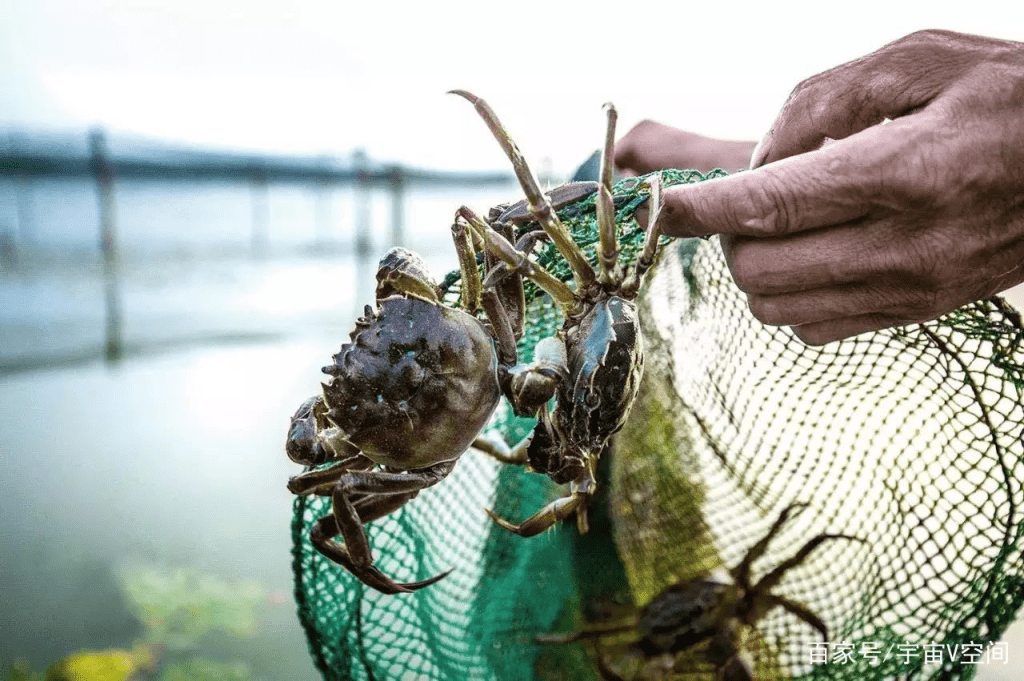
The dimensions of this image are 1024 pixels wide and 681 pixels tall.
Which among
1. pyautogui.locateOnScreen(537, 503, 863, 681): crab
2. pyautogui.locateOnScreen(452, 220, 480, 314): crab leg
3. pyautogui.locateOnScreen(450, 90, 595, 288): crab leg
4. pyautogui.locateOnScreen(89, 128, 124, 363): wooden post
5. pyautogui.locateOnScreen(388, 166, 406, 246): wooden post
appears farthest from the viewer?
pyautogui.locateOnScreen(388, 166, 406, 246): wooden post

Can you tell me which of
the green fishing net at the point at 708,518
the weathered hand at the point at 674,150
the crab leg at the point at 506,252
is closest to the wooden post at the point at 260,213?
the weathered hand at the point at 674,150

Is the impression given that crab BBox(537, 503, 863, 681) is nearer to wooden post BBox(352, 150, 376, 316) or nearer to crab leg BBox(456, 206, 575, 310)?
crab leg BBox(456, 206, 575, 310)

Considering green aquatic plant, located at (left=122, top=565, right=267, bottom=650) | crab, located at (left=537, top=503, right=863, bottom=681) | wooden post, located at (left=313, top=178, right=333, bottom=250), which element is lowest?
green aquatic plant, located at (left=122, top=565, right=267, bottom=650)

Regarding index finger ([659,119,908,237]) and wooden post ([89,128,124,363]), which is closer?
index finger ([659,119,908,237])

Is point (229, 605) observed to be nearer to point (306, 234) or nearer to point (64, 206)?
point (64, 206)

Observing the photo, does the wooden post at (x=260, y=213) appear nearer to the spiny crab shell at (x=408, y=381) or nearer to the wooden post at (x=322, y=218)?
the wooden post at (x=322, y=218)

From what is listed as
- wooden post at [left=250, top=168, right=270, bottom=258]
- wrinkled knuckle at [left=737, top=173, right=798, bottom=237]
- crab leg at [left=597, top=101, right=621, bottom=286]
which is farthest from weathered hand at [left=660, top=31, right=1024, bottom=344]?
wooden post at [left=250, top=168, right=270, bottom=258]

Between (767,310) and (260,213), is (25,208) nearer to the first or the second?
(260,213)
